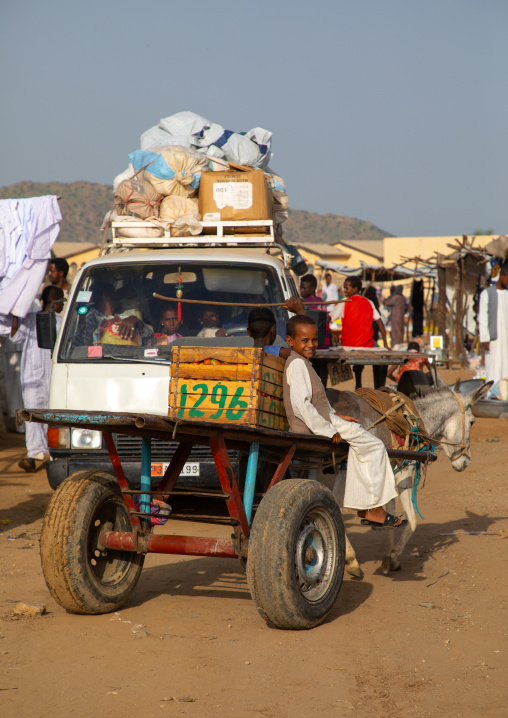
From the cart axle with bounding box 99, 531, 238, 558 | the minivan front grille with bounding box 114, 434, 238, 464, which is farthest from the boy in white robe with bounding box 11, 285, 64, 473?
the cart axle with bounding box 99, 531, 238, 558

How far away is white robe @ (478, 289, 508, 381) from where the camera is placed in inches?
507

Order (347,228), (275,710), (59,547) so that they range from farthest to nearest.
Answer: (347,228) < (59,547) < (275,710)

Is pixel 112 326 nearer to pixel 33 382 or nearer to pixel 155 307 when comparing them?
pixel 155 307

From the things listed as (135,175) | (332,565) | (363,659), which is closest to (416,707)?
(363,659)

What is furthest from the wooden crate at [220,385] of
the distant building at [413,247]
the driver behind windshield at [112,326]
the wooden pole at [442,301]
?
the distant building at [413,247]

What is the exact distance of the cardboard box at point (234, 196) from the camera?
24.2 feet

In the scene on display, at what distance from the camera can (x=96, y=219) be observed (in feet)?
335

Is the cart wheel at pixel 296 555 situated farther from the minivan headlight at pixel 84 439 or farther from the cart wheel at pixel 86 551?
the minivan headlight at pixel 84 439

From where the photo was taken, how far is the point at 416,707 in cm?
325

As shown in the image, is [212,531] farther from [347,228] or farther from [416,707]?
[347,228]

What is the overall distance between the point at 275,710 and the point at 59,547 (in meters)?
1.56

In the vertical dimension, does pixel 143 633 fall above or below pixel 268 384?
below

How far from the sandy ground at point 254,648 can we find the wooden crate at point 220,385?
3.95 feet

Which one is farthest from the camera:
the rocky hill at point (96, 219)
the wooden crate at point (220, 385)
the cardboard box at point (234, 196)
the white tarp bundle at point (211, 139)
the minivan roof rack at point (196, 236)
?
the rocky hill at point (96, 219)
